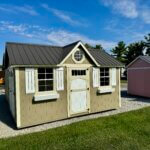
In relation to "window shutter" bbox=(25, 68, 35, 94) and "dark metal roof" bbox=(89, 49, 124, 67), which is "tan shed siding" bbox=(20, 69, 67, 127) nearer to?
"window shutter" bbox=(25, 68, 35, 94)

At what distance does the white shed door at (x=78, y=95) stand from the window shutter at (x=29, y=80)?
78.3 inches

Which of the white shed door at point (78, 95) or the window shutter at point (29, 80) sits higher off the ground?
the window shutter at point (29, 80)

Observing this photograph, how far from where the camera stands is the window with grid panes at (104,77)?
922cm

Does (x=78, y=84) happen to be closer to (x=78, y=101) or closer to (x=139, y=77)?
(x=78, y=101)

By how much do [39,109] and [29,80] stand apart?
1380 mm

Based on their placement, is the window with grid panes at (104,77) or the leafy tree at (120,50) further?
the leafy tree at (120,50)

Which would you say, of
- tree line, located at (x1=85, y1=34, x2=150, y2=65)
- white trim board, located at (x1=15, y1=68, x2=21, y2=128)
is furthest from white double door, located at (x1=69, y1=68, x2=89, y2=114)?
tree line, located at (x1=85, y1=34, x2=150, y2=65)

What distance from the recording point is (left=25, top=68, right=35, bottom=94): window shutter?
275 inches

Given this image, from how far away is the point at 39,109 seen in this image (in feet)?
23.9

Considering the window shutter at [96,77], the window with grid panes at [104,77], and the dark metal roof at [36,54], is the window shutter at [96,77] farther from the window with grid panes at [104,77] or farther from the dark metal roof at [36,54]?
the dark metal roof at [36,54]

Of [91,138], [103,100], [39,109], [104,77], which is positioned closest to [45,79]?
[39,109]

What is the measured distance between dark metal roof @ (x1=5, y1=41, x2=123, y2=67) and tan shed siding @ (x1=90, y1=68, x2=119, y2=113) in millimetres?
1657

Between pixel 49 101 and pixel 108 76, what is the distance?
3.85m

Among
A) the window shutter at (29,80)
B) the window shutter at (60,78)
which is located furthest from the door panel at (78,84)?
the window shutter at (29,80)
